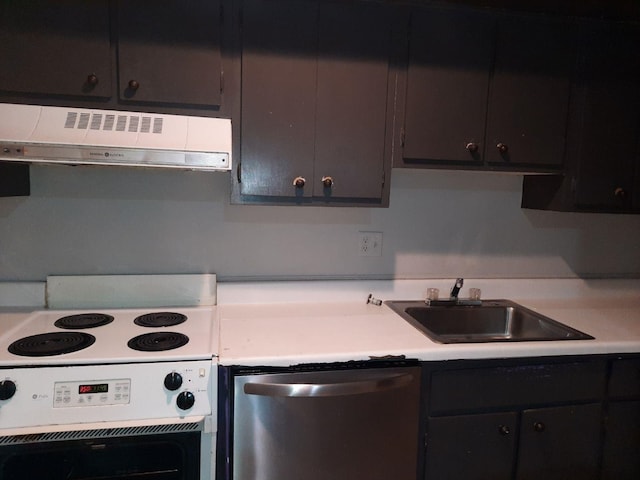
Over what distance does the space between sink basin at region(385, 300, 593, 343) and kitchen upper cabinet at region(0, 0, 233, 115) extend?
47.0 inches

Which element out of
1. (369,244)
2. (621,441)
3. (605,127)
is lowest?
(621,441)

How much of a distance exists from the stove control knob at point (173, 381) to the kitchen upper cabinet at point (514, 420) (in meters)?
0.80

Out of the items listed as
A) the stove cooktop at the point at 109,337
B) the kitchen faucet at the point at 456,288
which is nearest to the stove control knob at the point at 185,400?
the stove cooktop at the point at 109,337

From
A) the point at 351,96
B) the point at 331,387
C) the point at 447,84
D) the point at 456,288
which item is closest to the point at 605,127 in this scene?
the point at 447,84

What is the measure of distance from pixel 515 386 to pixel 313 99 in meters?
1.26

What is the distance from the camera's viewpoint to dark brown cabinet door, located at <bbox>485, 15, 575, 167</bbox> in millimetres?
1703

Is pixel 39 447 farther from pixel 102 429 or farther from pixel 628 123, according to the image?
pixel 628 123

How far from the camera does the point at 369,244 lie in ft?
6.59

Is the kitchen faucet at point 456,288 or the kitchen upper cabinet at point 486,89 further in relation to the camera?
the kitchen faucet at point 456,288

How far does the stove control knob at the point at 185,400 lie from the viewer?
128 cm

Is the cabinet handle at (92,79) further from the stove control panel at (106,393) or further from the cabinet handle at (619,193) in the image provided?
the cabinet handle at (619,193)

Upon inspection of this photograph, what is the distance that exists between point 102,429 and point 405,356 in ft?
3.07

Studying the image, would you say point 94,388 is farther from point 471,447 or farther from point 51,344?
point 471,447

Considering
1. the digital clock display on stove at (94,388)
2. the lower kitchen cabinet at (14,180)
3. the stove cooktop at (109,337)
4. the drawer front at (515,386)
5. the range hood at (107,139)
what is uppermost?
the range hood at (107,139)
